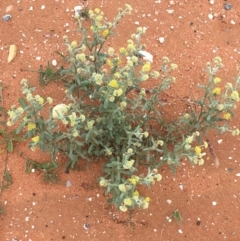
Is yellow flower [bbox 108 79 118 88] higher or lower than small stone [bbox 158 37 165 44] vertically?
higher

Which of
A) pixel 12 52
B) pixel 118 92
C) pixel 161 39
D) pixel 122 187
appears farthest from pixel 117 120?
pixel 12 52

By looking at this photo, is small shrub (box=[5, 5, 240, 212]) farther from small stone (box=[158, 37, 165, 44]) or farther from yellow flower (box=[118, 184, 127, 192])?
small stone (box=[158, 37, 165, 44])

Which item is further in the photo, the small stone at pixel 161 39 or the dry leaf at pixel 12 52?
the small stone at pixel 161 39

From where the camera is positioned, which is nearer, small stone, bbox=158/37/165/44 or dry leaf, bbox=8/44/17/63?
dry leaf, bbox=8/44/17/63

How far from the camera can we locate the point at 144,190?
352 centimetres

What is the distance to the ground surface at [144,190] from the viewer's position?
11.3 ft

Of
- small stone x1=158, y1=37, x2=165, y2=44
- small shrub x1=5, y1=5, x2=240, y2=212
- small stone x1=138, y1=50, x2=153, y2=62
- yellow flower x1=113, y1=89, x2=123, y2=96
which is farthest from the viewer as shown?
small stone x1=158, y1=37, x2=165, y2=44

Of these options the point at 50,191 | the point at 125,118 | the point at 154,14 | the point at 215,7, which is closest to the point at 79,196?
the point at 50,191

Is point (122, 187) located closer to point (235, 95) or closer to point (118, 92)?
point (118, 92)

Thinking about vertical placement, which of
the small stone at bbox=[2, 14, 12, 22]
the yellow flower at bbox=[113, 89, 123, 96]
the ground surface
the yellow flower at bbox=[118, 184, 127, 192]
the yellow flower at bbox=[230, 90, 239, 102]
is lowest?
the ground surface

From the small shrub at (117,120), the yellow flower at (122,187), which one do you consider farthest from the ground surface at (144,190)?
the yellow flower at (122,187)

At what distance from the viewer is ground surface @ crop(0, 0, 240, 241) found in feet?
11.3

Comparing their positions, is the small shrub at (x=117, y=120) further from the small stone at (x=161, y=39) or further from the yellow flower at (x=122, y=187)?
the small stone at (x=161, y=39)

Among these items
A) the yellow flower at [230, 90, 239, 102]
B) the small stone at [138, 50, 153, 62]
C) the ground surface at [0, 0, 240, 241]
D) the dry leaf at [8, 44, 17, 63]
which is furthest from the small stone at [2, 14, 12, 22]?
the yellow flower at [230, 90, 239, 102]
